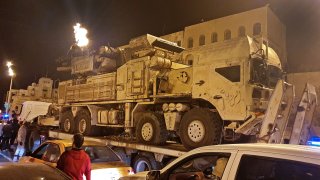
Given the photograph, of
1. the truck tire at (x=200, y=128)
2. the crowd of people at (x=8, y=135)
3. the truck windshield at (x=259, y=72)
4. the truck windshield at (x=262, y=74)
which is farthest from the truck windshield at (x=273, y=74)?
the crowd of people at (x=8, y=135)

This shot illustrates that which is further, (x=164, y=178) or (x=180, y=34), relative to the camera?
(x=180, y=34)

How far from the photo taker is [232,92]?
7824mm

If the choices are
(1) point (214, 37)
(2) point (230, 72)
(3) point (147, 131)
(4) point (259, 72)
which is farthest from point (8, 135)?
(1) point (214, 37)

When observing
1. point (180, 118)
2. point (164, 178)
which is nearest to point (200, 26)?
point (180, 118)

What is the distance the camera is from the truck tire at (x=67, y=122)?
14.5m

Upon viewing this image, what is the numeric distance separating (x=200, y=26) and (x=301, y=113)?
27.9 meters

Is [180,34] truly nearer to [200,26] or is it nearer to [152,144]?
[200,26]

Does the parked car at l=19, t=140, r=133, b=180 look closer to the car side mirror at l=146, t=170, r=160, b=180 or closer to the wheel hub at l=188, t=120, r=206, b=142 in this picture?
the wheel hub at l=188, t=120, r=206, b=142

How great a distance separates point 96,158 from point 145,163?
2903 millimetres

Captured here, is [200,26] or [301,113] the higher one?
[200,26]

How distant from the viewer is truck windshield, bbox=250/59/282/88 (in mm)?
7918

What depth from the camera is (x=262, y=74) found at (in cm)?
823

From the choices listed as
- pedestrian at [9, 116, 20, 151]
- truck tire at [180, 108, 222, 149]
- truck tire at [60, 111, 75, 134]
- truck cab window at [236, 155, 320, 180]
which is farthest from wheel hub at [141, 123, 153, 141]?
pedestrian at [9, 116, 20, 151]

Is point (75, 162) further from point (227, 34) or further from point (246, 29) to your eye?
point (227, 34)
